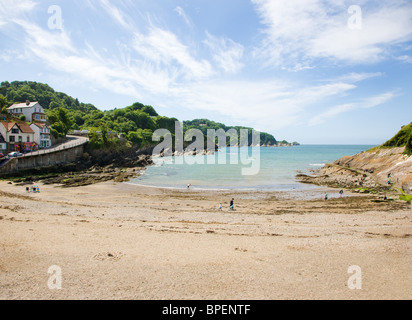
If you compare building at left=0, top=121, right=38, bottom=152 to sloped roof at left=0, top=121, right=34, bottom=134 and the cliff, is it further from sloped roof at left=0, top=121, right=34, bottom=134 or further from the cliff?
the cliff

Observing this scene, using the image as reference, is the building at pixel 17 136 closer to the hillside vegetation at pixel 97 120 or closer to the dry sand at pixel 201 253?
the hillside vegetation at pixel 97 120

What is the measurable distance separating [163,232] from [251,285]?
808 centimetres

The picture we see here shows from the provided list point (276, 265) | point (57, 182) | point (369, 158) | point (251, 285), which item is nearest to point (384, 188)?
point (369, 158)

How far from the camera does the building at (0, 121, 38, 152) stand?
46344mm

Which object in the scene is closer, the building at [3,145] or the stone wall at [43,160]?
the stone wall at [43,160]

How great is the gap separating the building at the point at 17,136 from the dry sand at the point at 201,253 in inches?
1211

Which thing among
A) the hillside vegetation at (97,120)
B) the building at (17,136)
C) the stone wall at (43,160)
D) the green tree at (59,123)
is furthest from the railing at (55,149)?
the green tree at (59,123)

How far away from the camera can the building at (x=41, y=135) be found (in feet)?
175

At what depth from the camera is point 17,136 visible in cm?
4831

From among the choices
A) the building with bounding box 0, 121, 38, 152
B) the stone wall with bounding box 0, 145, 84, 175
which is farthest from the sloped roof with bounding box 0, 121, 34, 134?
the stone wall with bounding box 0, 145, 84, 175

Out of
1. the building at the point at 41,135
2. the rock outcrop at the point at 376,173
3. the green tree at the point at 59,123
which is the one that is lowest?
the rock outcrop at the point at 376,173

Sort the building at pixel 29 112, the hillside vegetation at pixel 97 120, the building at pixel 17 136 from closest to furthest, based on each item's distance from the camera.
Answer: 1. the building at pixel 17 136
2. the building at pixel 29 112
3. the hillside vegetation at pixel 97 120

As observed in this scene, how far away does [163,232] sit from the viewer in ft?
53.7
